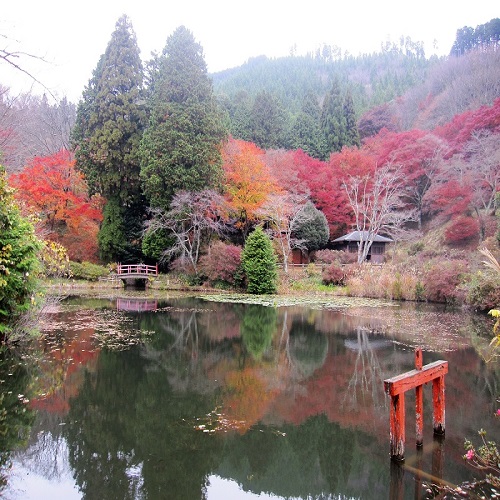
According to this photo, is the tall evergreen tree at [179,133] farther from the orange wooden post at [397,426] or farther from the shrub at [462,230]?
the orange wooden post at [397,426]

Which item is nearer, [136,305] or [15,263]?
[15,263]

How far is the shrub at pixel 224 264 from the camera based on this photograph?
24.7 metres

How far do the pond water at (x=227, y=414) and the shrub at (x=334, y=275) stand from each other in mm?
11711

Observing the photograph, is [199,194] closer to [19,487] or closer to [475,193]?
[475,193]

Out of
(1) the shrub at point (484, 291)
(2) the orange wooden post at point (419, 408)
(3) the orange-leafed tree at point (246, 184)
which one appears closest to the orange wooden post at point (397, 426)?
(2) the orange wooden post at point (419, 408)

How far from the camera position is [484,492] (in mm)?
4453

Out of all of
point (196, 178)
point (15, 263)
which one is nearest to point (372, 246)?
point (196, 178)

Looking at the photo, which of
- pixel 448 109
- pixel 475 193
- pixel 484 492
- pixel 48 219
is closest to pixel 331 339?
pixel 484 492

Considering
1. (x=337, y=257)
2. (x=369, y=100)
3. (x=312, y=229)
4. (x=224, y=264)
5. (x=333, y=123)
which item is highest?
(x=369, y=100)

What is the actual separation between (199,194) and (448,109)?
29604 mm

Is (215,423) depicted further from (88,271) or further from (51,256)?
(88,271)

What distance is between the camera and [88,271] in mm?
26328

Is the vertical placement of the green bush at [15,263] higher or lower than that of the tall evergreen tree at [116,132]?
lower

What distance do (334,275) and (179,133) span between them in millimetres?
12127
